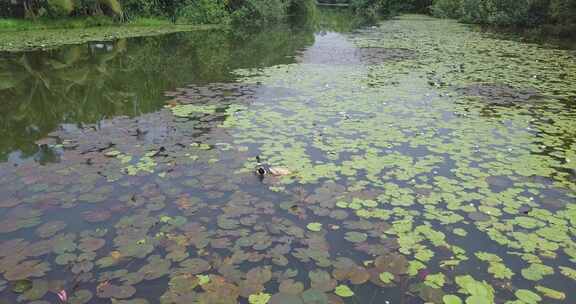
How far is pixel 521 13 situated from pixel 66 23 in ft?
87.4

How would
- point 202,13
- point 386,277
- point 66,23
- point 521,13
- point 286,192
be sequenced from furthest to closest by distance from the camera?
point 202,13 → point 521,13 → point 66,23 → point 286,192 → point 386,277

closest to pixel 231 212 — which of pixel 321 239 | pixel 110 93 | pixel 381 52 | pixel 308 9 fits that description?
pixel 321 239

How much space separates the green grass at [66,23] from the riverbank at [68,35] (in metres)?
0.53

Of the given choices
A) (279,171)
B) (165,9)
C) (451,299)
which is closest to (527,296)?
(451,299)

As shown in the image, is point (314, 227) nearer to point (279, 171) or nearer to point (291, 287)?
point (291, 287)

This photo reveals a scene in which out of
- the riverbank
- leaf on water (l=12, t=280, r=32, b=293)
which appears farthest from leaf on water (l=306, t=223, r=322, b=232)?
the riverbank

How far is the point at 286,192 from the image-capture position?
15.8 ft

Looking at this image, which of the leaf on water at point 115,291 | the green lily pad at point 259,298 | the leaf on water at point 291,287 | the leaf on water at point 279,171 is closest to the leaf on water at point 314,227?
the leaf on water at point 291,287

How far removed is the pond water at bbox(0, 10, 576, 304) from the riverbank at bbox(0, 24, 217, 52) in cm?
616

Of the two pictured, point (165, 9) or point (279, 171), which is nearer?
point (279, 171)

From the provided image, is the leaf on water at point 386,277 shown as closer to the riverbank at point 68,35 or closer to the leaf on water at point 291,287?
the leaf on water at point 291,287

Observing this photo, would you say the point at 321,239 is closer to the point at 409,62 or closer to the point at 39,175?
the point at 39,175

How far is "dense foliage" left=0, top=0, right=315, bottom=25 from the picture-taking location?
20.6 meters

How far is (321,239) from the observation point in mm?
3939
